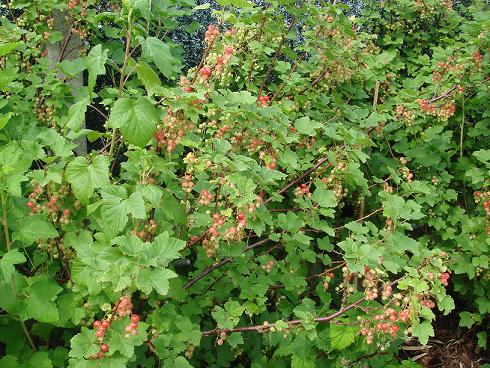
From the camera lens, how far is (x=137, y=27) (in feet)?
6.32

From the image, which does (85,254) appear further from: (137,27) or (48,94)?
(48,94)

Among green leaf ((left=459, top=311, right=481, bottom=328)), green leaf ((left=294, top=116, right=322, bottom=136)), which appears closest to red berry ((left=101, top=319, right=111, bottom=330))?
green leaf ((left=294, top=116, right=322, bottom=136))

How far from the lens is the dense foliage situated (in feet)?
6.41

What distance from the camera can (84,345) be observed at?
6.25ft

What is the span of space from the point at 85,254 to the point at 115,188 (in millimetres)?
353

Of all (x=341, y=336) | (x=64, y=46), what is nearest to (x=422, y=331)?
(x=341, y=336)

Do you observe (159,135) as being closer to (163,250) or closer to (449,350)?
(163,250)

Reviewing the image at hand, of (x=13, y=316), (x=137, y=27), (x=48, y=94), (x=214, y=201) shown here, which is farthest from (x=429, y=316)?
(x=48, y=94)

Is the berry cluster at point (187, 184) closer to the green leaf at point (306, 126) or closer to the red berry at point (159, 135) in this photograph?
the red berry at point (159, 135)

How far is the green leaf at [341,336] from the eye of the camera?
2.59 metres

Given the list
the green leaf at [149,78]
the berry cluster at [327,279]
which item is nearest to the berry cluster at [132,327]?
the green leaf at [149,78]

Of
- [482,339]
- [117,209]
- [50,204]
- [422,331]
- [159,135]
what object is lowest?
[482,339]

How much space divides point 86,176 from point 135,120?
0.32 metres

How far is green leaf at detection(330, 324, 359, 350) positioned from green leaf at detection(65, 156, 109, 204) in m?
1.46
